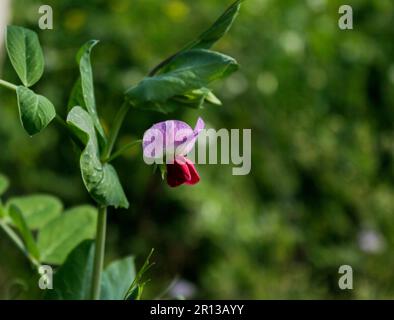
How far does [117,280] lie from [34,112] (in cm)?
26

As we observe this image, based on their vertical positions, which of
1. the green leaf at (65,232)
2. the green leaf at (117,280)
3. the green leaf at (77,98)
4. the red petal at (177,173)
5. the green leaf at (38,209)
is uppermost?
the green leaf at (77,98)

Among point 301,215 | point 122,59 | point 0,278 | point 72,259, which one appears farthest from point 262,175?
point 72,259

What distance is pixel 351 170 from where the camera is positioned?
2.66m

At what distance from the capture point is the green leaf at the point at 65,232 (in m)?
0.98

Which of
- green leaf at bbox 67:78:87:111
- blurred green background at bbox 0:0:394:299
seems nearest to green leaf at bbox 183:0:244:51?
green leaf at bbox 67:78:87:111

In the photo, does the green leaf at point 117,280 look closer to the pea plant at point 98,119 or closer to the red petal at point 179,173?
the pea plant at point 98,119

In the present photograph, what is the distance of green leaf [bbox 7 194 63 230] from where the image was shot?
105 centimetres

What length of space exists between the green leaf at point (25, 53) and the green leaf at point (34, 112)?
69 millimetres

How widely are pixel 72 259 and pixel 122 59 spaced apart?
192 centimetres

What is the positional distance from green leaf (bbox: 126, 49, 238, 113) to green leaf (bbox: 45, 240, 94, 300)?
0.17 m

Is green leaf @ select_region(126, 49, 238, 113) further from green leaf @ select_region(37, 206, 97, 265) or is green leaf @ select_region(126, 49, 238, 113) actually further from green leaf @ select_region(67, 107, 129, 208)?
green leaf @ select_region(37, 206, 97, 265)

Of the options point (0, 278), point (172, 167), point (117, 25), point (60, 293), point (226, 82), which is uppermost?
point (117, 25)

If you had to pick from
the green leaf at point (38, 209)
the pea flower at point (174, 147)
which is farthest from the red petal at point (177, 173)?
the green leaf at point (38, 209)
